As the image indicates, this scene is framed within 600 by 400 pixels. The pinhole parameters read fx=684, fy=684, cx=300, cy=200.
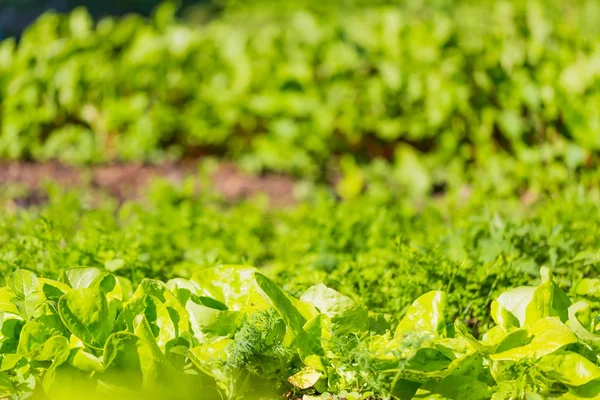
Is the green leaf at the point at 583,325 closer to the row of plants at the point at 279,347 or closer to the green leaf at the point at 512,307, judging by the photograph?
the row of plants at the point at 279,347

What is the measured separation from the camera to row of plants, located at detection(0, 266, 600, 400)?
178cm

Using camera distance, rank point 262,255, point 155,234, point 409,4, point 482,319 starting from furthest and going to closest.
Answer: point 409,4
point 262,255
point 155,234
point 482,319

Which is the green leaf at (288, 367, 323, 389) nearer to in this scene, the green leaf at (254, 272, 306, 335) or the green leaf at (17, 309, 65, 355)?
the green leaf at (254, 272, 306, 335)

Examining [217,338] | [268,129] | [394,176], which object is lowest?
[394,176]

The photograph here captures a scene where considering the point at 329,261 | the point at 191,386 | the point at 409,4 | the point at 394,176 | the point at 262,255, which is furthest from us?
the point at 409,4

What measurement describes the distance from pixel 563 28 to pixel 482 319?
3.45 metres

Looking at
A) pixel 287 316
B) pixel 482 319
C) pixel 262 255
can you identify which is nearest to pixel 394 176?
pixel 262 255

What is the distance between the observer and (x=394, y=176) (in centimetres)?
493

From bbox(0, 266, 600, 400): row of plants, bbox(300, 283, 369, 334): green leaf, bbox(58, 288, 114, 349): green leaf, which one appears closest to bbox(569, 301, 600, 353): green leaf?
bbox(0, 266, 600, 400): row of plants

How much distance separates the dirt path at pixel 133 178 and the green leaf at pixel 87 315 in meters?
2.91

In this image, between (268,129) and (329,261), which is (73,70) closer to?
(268,129)

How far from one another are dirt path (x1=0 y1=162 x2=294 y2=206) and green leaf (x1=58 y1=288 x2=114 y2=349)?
291 centimetres

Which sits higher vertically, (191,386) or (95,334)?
(95,334)

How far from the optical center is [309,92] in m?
4.79
